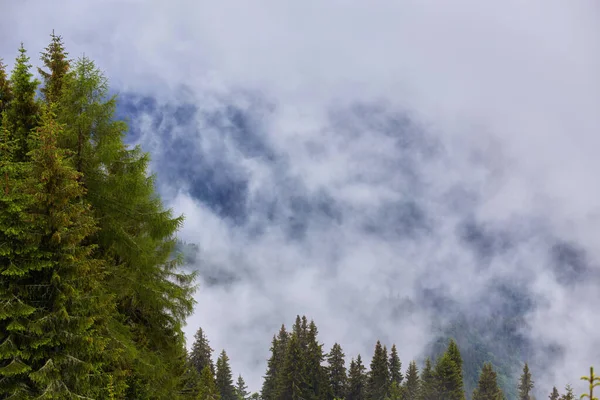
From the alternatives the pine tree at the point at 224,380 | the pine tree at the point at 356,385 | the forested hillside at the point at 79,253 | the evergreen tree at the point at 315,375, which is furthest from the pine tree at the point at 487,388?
the forested hillside at the point at 79,253

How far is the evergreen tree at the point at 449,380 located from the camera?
71.1m

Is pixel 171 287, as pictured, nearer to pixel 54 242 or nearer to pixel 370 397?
pixel 54 242

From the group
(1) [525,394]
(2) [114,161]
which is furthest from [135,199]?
(1) [525,394]

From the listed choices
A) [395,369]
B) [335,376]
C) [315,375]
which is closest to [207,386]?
[315,375]

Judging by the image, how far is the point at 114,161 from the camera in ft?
46.6

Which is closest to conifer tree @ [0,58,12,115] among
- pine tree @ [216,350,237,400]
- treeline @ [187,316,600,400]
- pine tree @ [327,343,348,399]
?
treeline @ [187,316,600,400]

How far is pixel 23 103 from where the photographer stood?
13.6 m

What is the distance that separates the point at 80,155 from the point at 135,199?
6.81ft

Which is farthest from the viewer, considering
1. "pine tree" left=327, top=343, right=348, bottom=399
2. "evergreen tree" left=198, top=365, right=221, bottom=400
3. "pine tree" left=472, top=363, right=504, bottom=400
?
"pine tree" left=472, top=363, right=504, bottom=400

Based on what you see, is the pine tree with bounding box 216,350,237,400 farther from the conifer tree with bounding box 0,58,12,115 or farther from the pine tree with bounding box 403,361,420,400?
the conifer tree with bounding box 0,58,12,115

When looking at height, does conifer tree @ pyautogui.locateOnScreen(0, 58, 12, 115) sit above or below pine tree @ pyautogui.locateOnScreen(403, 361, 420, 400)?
above

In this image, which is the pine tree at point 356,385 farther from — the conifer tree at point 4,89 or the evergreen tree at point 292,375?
the conifer tree at point 4,89

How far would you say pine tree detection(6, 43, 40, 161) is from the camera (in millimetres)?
13344

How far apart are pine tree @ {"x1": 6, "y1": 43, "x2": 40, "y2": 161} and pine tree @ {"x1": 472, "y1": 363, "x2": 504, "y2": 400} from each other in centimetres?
8676
